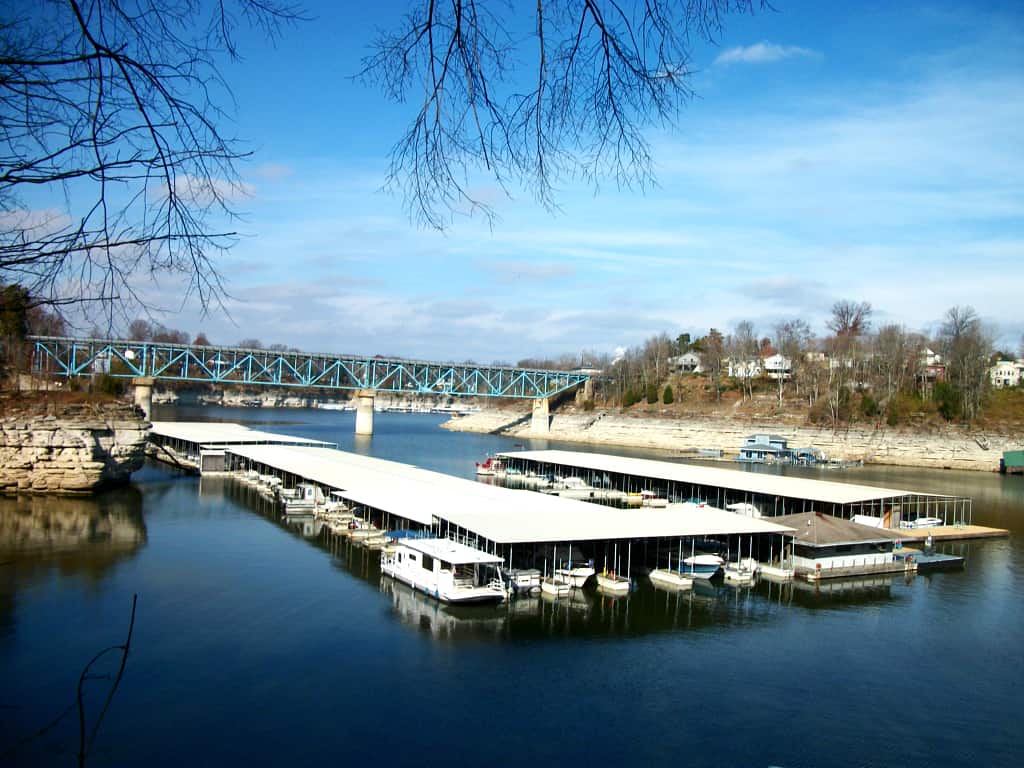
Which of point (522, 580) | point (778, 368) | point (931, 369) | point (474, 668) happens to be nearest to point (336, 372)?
point (778, 368)

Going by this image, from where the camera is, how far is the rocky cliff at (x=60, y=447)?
89.4 feet

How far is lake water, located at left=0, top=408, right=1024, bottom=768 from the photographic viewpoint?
10883 mm

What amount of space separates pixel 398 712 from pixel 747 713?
5367mm

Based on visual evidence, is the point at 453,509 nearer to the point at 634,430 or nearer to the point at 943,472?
the point at 943,472

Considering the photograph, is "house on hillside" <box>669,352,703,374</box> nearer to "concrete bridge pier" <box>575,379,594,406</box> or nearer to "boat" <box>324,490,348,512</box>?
"concrete bridge pier" <box>575,379,594,406</box>

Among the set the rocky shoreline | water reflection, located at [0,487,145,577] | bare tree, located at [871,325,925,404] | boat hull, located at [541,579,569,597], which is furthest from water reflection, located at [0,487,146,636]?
bare tree, located at [871,325,925,404]

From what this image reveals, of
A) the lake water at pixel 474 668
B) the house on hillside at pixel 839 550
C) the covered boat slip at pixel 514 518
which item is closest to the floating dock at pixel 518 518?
the covered boat slip at pixel 514 518

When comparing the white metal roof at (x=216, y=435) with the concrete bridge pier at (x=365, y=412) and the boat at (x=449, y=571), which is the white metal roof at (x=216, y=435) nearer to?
the boat at (x=449, y=571)

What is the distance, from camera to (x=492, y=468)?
4434 cm

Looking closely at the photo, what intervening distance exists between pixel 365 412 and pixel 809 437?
40081 millimetres

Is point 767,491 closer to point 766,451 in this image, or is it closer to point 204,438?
point 204,438

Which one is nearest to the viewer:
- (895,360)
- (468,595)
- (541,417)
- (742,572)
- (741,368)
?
(468,595)

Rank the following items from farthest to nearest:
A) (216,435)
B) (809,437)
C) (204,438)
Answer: (809,437) → (216,435) → (204,438)

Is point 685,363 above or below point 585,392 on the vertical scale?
above
